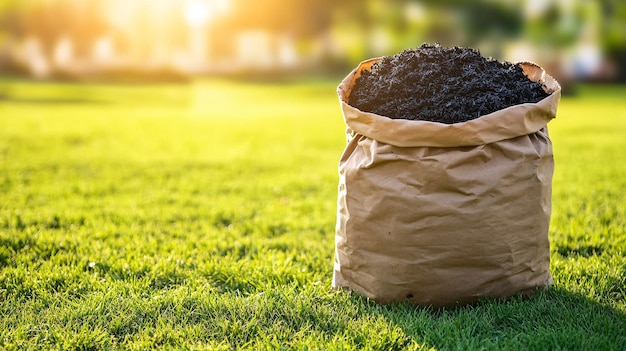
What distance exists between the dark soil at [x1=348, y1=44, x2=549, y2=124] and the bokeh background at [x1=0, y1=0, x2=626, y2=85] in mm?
21035

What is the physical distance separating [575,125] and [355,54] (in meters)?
23.8

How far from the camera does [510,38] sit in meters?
34.2

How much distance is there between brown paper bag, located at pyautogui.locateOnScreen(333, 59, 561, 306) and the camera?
8.69ft

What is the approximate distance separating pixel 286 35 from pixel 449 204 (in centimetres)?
3263

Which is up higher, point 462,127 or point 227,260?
point 462,127

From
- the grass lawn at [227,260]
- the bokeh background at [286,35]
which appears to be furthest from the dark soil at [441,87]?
the bokeh background at [286,35]

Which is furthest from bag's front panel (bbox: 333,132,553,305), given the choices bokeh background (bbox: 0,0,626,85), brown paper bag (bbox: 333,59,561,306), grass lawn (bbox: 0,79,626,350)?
bokeh background (bbox: 0,0,626,85)

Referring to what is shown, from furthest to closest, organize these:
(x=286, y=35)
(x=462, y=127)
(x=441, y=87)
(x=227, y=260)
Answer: (x=286, y=35)
(x=227, y=260)
(x=441, y=87)
(x=462, y=127)

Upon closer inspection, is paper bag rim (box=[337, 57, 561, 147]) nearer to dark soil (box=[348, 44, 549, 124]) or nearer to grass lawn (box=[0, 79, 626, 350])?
dark soil (box=[348, 44, 549, 124])

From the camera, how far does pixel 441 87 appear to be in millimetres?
2887

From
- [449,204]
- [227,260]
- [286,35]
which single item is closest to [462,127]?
[449,204]

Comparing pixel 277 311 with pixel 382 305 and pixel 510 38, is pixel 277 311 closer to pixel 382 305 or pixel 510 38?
pixel 382 305

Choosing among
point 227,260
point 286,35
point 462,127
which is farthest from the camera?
point 286,35

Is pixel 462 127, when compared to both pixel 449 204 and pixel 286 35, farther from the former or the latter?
pixel 286 35
